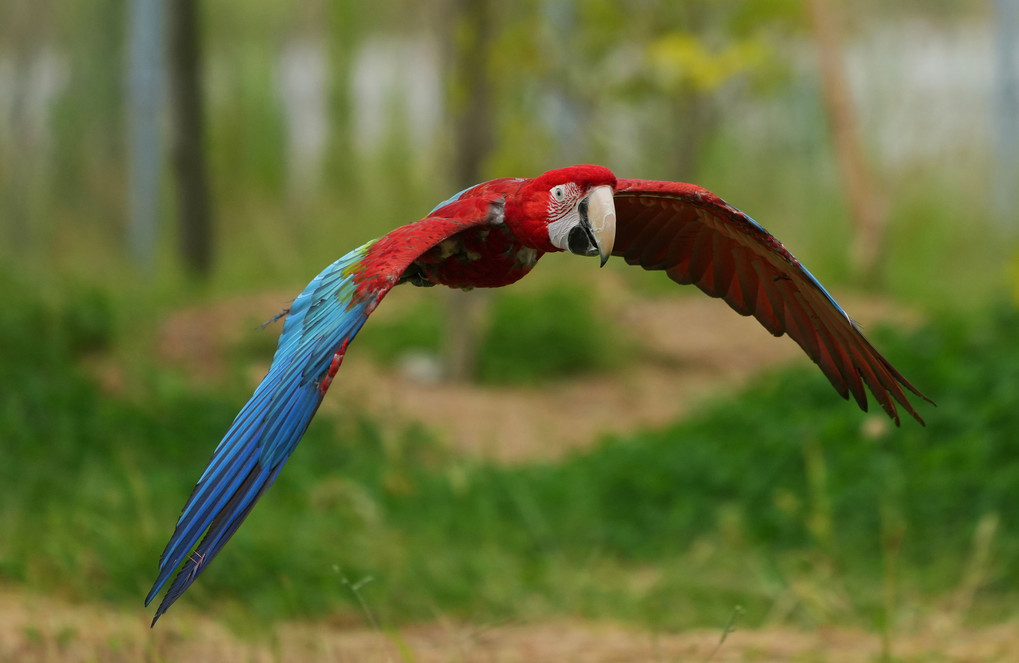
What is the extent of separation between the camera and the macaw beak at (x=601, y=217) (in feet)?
4.21

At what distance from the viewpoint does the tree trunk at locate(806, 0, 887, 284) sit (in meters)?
6.25

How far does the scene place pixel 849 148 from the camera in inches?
253

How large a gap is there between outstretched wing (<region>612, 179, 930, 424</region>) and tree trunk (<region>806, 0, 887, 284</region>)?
499 centimetres

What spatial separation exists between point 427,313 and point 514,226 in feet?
16.6

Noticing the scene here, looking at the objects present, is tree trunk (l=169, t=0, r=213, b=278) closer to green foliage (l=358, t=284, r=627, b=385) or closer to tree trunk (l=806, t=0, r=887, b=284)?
green foliage (l=358, t=284, r=627, b=385)

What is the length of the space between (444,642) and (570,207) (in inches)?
64.9

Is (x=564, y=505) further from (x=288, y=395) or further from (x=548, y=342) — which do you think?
(x=288, y=395)

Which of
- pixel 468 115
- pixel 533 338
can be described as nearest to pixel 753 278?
pixel 468 115

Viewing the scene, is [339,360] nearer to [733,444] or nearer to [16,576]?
[16,576]

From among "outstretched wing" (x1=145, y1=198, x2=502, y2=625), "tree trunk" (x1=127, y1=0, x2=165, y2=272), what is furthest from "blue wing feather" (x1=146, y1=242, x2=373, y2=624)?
"tree trunk" (x1=127, y1=0, x2=165, y2=272)

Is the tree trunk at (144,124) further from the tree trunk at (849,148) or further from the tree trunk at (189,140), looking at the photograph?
the tree trunk at (849,148)

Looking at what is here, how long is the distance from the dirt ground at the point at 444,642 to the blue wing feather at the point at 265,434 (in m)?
1.00

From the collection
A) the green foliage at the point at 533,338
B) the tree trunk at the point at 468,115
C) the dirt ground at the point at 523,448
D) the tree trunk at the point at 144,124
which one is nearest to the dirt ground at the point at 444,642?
the dirt ground at the point at 523,448

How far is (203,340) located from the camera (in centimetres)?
566
